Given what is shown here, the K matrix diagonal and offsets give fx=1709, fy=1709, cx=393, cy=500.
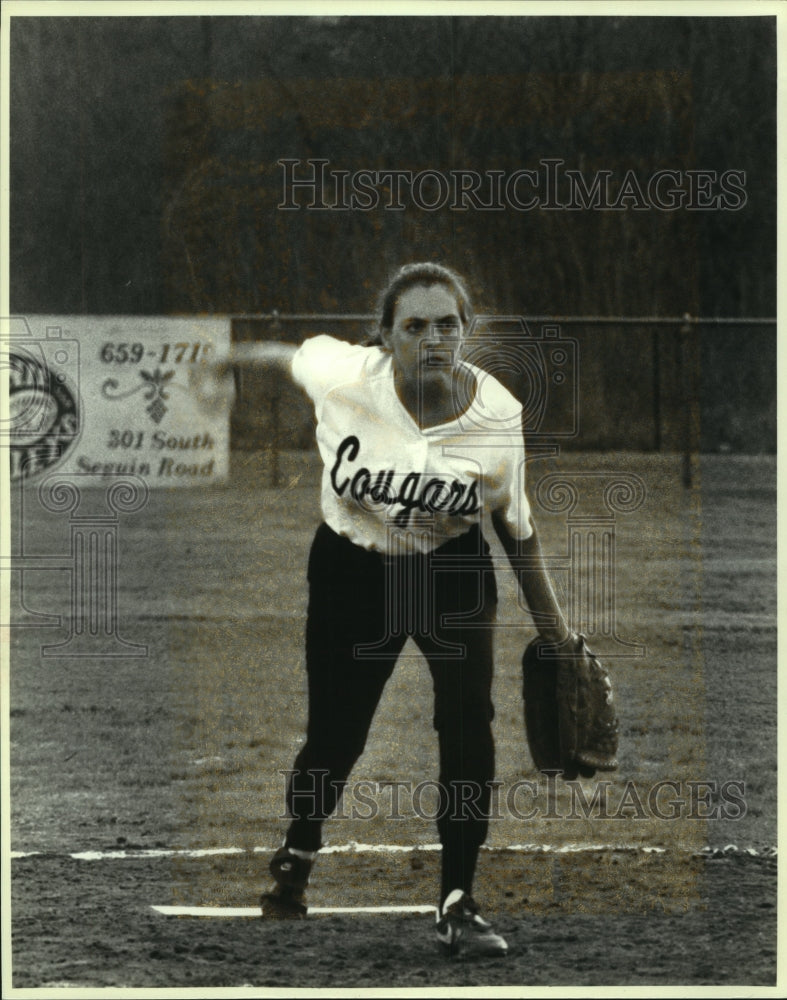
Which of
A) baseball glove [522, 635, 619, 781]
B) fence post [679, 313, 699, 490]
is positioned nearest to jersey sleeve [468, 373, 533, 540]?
baseball glove [522, 635, 619, 781]

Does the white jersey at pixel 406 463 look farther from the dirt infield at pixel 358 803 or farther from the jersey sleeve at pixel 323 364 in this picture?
the dirt infield at pixel 358 803

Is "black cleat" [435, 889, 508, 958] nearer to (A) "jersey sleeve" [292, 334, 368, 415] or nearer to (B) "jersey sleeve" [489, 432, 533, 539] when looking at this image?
(B) "jersey sleeve" [489, 432, 533, 539]

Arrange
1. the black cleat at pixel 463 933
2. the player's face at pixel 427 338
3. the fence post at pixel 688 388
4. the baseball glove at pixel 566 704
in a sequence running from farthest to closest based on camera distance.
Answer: the fence post at pixel 688 388 < the baseball glove at pixel 566 704 < the player's face at pixel 427 338 < the black cleat at pixel 463 933

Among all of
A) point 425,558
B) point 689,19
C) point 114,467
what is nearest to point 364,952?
point 425,558

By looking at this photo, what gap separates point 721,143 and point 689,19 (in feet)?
1.50

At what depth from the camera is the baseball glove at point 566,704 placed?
5.98 metres

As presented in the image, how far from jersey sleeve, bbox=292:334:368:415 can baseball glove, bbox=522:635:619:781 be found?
1146 mm

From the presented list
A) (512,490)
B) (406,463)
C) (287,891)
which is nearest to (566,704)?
Answer: (512,490)

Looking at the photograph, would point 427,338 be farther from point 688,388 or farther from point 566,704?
point 566,704

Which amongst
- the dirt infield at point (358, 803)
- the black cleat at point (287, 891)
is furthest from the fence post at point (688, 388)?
the black cleat at point (287, 891)

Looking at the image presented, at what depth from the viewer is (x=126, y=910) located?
5.89 meters

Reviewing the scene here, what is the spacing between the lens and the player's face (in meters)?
5.86

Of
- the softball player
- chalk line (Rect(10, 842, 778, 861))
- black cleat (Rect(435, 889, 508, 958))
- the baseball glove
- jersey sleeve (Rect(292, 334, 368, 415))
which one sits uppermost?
jersey sleeve (Rect(292, 334, 368, 415))

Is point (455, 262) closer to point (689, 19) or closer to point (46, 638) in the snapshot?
point (689, 19)
